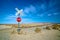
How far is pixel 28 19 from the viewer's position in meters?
2.53

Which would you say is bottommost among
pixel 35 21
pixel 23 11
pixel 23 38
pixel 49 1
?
pixel 23 38

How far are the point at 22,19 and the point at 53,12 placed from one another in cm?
Answer: 60

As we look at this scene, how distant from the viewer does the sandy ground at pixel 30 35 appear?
2.48m

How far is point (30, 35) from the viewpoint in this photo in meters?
2.49

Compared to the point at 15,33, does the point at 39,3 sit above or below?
above

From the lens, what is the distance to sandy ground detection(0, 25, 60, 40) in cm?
248

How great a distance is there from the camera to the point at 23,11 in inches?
99.3

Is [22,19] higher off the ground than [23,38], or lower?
higher

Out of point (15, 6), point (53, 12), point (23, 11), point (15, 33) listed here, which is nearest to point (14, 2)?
point (15, 6)

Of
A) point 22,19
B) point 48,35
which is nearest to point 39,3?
point 22,19

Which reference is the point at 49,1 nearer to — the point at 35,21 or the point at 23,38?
the point at 35,21

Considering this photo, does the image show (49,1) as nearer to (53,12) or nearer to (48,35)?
(53,12)

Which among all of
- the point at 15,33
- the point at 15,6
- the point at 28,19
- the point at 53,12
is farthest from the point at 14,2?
the point at 53,12

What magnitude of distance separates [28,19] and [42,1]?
0.43 m
